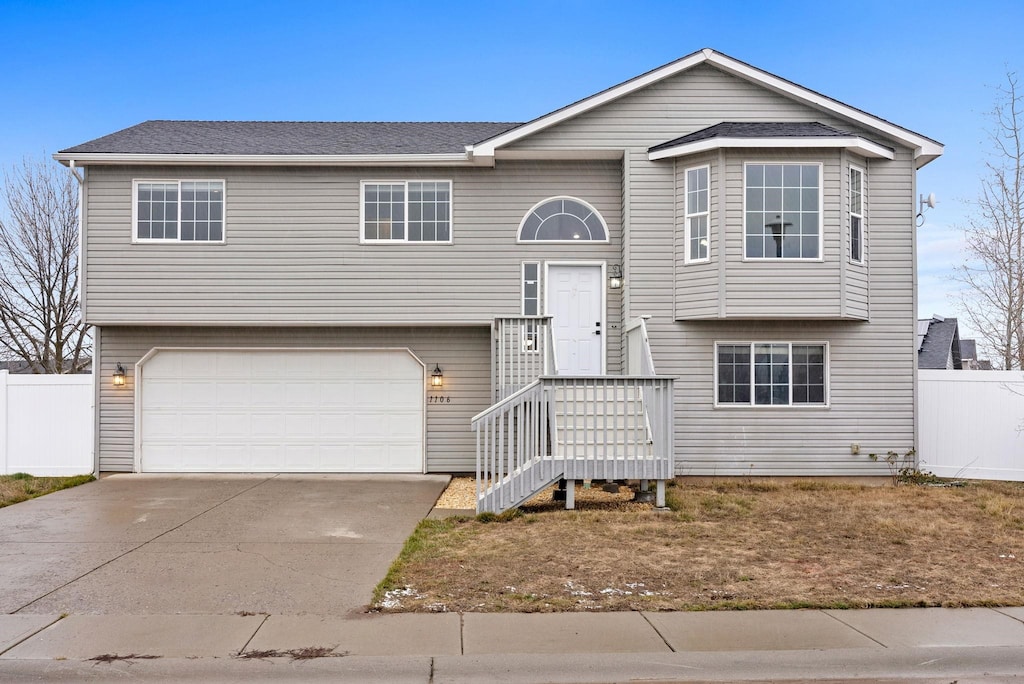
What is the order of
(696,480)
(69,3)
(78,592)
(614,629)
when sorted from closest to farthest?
1. (614,629)
2. (78,592)
3. (696,480)
4. (69,3)

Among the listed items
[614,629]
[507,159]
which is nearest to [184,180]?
[507,159]

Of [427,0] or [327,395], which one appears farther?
[427,0]

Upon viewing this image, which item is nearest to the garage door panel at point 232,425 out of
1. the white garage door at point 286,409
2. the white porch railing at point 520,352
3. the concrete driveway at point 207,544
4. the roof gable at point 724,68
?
A: the white garage door at point 286,409

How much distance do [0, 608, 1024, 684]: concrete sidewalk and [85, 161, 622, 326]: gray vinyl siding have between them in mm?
7263

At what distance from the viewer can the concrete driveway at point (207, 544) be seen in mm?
5680

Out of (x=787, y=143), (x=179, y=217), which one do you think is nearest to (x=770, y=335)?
(x=787, y=143)

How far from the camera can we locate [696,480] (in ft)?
37.2

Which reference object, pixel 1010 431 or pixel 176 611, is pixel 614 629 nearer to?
pixel 176 611

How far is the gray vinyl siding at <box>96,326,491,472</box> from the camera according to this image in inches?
491

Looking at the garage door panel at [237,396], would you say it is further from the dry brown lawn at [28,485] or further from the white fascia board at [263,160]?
the white fascia board at [263,160]

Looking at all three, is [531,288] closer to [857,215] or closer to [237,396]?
[857,215]

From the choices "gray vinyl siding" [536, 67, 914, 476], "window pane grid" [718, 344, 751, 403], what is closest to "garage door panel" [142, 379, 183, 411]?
"gray vinyl siding" [536, 67, 914, 476]

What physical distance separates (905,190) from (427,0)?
18900 mm

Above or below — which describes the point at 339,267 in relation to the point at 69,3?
below
